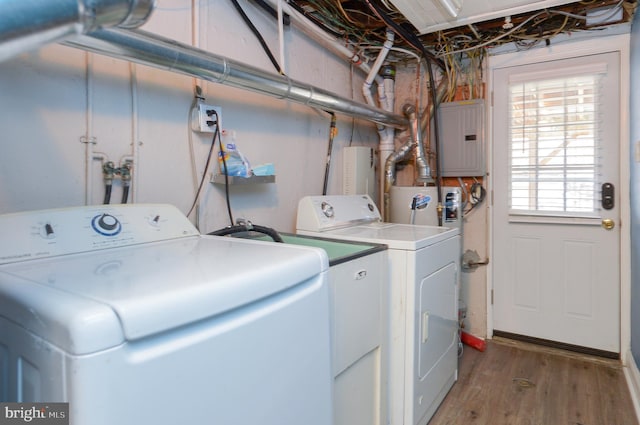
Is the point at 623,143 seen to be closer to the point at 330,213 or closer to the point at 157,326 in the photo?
the point at 330,213

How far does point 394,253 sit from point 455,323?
89 cm

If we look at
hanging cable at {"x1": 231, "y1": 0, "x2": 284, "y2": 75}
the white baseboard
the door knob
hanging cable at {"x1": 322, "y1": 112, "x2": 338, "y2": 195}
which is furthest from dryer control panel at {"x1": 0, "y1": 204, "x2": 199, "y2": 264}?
the door knob

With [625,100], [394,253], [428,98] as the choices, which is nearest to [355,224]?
[394,253]

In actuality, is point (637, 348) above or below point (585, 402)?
above

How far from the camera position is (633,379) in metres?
2.31

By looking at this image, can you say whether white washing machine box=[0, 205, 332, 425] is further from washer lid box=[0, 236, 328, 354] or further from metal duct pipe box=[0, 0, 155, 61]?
metal duct pipe box=[0, 0, 155, 61]

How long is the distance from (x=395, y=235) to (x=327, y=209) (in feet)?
1.39

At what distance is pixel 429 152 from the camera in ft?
10.5

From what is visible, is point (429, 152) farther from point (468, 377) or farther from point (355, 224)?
point (468, 377)

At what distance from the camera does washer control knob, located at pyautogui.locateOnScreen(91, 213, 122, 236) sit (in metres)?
1.20

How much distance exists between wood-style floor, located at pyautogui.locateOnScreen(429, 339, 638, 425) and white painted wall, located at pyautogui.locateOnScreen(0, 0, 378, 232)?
148 centimetres

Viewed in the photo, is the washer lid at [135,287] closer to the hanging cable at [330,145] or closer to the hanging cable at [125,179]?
the hanging cable at [125,179]

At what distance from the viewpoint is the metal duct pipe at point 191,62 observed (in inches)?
49.1

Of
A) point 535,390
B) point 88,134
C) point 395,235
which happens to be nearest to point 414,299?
point 395,235
